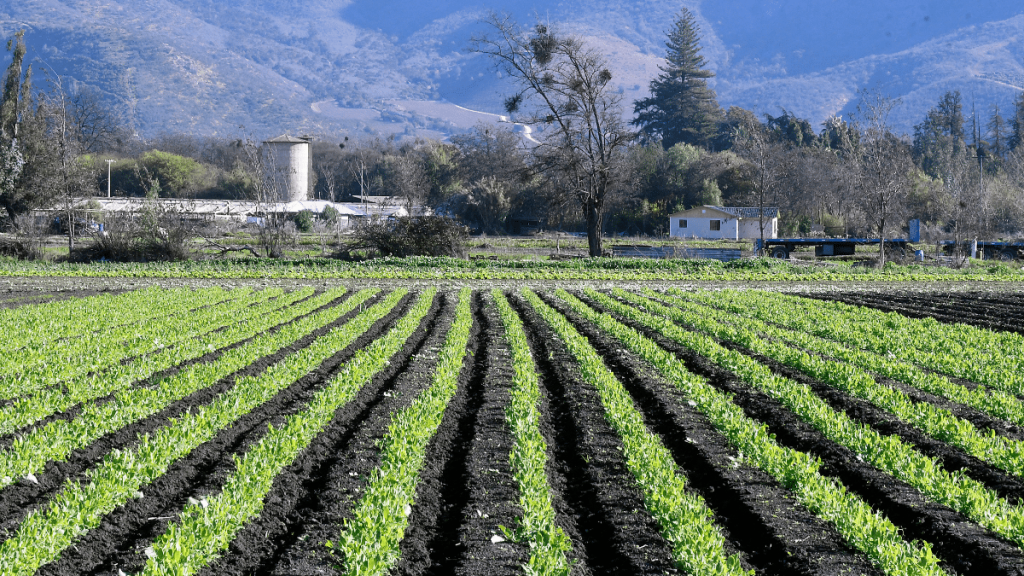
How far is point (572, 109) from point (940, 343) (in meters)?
29.6

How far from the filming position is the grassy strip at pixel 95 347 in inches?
386

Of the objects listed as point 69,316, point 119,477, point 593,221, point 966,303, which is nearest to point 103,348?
point 69,316

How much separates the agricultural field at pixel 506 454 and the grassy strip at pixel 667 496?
24mm

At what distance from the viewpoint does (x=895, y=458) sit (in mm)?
6648

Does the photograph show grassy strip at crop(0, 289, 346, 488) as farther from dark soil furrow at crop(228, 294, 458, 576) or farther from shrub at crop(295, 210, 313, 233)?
shrub at crop(295, 210, 313, 233)

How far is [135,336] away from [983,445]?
39.3ft

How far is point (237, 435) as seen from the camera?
752cm

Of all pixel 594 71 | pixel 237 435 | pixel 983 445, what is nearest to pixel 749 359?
pixel 983 445

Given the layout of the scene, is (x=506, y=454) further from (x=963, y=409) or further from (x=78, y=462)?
(x=963, y=409)

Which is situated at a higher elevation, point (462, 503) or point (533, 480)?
point (533, 480)

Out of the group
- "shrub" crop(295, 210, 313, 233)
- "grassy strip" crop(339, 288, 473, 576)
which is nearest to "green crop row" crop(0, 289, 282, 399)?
"grassy strip" crop(339, 288, 473, 576)

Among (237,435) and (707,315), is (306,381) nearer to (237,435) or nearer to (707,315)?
(237,435)

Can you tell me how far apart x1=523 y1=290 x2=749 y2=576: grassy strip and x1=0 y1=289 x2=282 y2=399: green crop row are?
6468mm

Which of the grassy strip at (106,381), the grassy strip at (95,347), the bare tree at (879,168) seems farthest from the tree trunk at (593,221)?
the grassy strip at (106,381)
